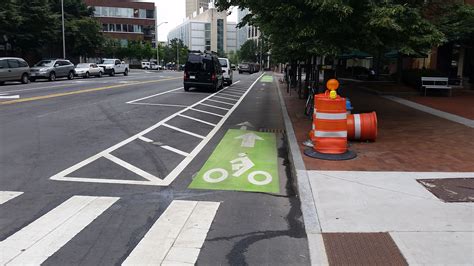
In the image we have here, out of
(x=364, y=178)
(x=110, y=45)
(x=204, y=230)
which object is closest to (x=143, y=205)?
(x=204, y=230)

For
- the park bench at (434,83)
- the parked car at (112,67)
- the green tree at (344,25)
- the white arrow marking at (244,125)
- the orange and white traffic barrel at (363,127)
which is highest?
the green tree at (344,25)

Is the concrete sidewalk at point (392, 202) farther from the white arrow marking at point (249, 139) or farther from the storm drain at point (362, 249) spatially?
the white arrow marking at point (249, 139)

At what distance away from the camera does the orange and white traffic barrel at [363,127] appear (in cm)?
1005

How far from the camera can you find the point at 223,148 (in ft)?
33.1

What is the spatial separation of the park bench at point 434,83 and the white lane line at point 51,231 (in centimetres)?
2038

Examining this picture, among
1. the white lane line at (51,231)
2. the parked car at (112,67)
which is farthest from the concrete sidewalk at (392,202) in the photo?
the parked car at (112,67)

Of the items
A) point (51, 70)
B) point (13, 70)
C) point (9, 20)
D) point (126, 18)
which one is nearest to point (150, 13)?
point (126, 18)

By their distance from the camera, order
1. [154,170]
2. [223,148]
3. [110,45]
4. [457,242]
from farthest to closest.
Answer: [110,45] < [223,148] < [154,170] < [457,242]

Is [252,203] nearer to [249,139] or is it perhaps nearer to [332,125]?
[332,125]

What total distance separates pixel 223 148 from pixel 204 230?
16.3 ft

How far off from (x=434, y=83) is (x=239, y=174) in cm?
1920

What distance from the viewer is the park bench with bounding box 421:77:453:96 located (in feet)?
74.5

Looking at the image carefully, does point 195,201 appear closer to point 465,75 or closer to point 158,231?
point 158,231

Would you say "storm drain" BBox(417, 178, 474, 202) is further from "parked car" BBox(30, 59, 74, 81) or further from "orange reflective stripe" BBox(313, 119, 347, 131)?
"parked car" BBox(30, 59, 74, 81)
